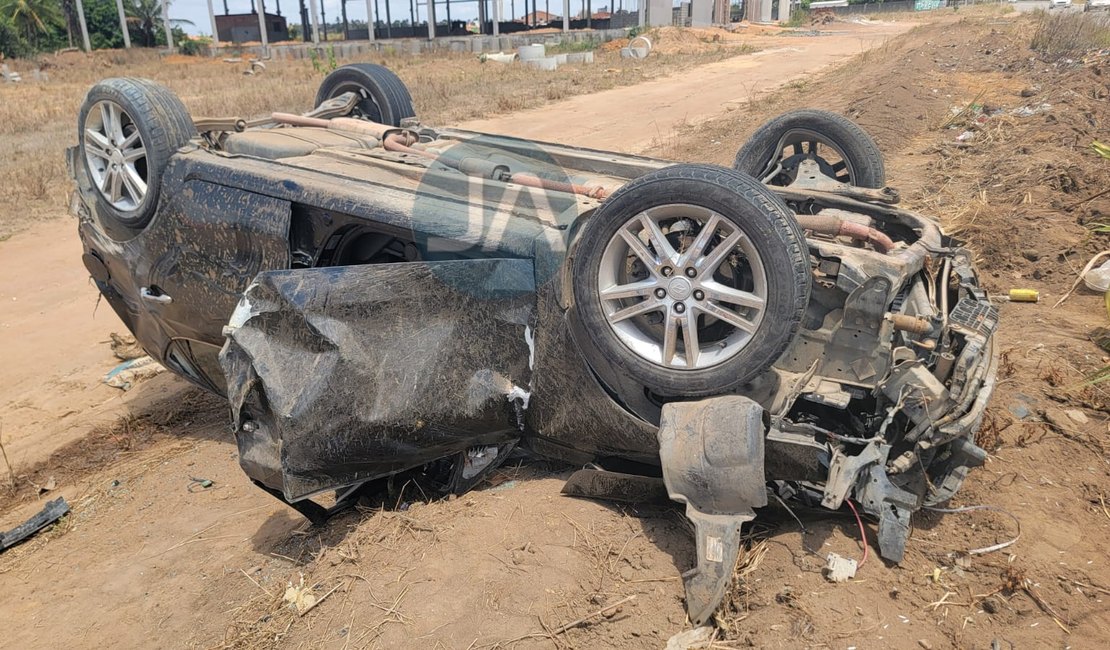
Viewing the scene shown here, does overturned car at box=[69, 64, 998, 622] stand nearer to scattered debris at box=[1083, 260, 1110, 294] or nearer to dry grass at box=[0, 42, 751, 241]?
scattered debris at box=[1083, 260, 1110, 294]

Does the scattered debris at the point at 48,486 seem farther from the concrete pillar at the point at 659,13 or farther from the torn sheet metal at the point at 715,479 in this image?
the concrete pillar at the point at 659,13

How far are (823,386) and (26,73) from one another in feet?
129

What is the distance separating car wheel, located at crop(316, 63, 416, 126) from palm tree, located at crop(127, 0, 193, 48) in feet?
157

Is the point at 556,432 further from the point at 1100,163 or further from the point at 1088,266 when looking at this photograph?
the point at 1100,163

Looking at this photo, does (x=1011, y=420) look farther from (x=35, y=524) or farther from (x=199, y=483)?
(x=35, y=524)

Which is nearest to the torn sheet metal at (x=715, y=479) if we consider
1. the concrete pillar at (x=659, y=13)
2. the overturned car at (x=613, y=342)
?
the overturned car at (x=613, y=342)

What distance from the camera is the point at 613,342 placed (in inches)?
123

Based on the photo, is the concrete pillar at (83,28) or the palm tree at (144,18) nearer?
the concrete pillar at (83,28)

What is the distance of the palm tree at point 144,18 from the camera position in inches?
1841

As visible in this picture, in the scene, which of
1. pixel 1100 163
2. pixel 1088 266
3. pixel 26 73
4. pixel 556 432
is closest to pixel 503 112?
pixel 1100 163

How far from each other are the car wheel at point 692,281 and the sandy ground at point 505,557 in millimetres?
764

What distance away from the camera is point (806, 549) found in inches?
124

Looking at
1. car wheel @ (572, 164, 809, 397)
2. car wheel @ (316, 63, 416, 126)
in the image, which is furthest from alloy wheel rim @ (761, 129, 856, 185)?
car wheel @ (316, 63, 416, 126)

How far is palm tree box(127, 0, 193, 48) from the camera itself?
46750 millimetres
